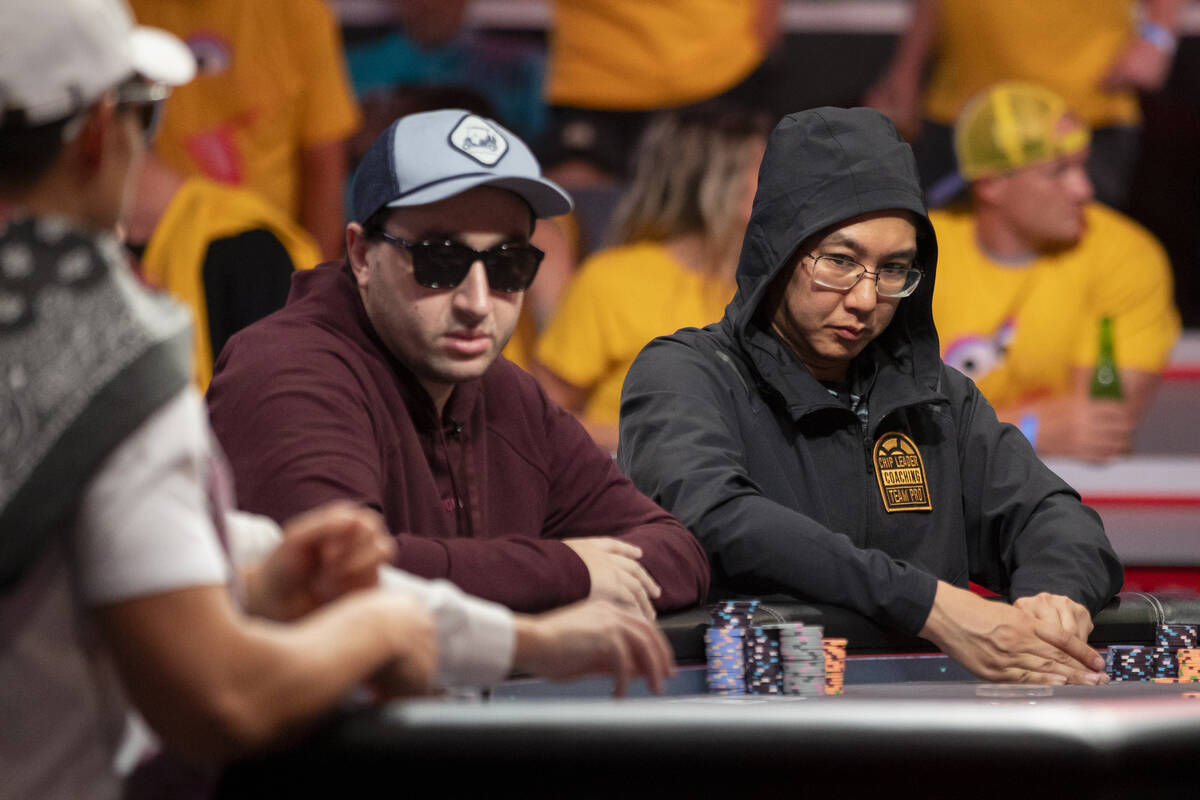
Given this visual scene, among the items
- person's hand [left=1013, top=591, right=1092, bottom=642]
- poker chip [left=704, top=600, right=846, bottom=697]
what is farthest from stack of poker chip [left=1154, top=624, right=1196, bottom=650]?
poker chip [left=704, top=600, right=846, bottom=697]

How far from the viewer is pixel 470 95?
5605mm

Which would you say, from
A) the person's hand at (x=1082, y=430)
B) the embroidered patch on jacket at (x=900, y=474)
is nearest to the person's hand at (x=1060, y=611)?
the embroidered patch on jacket at (x=900, y=474)

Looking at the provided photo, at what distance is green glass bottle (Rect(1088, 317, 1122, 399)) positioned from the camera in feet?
16.0

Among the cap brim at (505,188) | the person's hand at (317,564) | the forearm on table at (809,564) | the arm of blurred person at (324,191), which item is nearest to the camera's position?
the person's hand at (317,564)

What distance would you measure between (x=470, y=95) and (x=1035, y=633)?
3731 millimetres

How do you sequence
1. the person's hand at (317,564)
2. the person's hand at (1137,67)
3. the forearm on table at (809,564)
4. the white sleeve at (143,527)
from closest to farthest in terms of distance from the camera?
the white sleeve at (143,527) < the person's hand at (317,564) < the forearm on table at (809,564) < the person's hand at (1137,67)

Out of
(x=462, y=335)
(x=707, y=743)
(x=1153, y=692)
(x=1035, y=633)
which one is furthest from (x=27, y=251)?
(x=1035, y=633)

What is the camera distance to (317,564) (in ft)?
4.48

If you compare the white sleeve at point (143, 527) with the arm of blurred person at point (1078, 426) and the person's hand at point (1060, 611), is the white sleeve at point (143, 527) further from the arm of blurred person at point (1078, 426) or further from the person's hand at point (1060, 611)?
the arm of blurred person at point (1078, 426)

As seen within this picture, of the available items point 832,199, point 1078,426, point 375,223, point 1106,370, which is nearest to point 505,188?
point 375,223

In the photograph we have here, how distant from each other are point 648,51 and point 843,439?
3054 millimetres

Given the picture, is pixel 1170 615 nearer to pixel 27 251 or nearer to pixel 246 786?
pixel 246 786

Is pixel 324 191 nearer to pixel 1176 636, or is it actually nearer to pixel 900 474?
pixel 900 474

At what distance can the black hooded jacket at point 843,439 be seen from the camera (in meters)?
2.61
